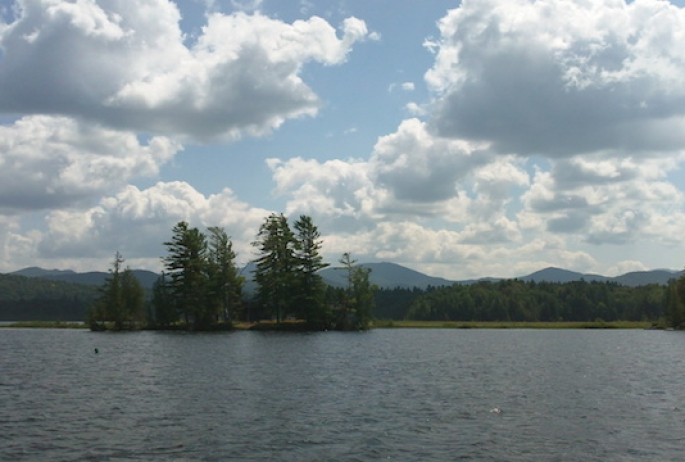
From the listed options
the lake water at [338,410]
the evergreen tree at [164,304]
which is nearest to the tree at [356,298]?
the evergreen tree at [164,304]

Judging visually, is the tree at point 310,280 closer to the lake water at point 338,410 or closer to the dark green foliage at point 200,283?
the dark green foliage at point 200,283

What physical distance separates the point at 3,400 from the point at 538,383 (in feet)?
124

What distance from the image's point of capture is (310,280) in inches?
5310

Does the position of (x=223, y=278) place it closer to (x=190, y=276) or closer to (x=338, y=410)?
(x=190, y=276)

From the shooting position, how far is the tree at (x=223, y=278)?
5202 inches

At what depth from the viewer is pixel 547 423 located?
107ft

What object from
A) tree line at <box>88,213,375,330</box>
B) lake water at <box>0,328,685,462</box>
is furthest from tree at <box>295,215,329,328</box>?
lake water at <box>0,328,685,462</box>

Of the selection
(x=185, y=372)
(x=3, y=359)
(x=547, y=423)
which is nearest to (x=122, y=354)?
(x=3, y=359)

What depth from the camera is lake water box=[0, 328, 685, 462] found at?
26.6 m

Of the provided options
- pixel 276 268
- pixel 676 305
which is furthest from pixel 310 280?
pixel 676 305

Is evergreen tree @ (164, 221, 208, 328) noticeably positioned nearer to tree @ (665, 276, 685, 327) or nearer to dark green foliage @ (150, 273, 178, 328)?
dark green foliage @ (150, 273, 178, 328)

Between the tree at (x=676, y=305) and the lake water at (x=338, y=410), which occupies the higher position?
the tree at (x=676, y=305)

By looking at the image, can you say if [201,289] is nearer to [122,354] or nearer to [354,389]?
[122,354]

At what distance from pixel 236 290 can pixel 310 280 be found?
1647 centimetres
